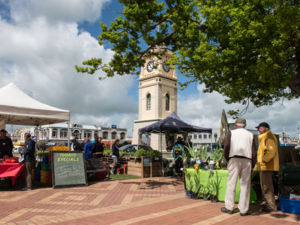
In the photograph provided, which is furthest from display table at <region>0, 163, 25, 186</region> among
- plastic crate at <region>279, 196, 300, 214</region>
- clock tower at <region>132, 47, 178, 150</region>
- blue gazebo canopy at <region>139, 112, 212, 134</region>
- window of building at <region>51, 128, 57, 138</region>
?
window of building at <region>51, 128, 57, 138</region>

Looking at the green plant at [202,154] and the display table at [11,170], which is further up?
the green plant at [202,154]

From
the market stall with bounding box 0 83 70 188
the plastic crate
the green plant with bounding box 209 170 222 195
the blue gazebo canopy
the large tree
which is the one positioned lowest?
the plastic crate

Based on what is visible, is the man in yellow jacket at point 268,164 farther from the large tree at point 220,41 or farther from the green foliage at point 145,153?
the green foliage at point 145,153

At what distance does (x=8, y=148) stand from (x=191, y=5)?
782 centimetres

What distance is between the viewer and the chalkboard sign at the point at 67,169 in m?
8.08

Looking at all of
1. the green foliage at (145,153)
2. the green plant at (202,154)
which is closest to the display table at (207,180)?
the green plant at (202,154)

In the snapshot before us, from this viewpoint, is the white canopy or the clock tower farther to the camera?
the clock tower

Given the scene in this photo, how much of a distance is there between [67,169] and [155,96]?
103ft

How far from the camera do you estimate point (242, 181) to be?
5.04m

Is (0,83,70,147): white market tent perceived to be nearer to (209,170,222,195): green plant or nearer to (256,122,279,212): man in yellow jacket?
(209,170,222,195): green plant

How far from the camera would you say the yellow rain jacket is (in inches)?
206

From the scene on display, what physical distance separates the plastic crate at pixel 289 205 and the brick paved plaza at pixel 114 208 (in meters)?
0.14

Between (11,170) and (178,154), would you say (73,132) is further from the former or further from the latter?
(11,170)

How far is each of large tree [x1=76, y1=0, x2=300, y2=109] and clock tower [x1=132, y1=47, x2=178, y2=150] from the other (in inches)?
1143
